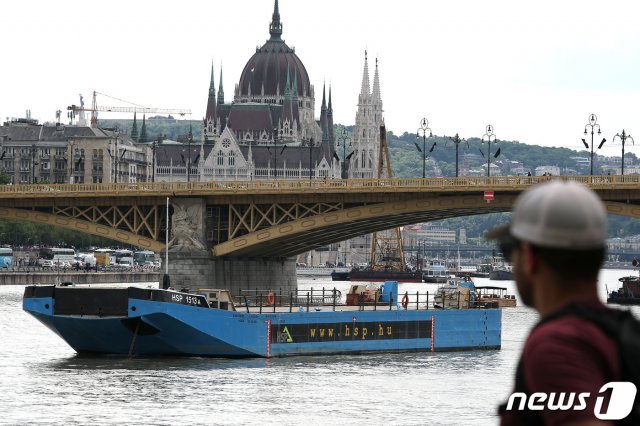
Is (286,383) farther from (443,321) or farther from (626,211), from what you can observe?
(626,211)

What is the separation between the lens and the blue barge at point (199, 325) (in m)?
59.2

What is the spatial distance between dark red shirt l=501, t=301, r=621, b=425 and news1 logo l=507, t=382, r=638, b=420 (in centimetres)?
2

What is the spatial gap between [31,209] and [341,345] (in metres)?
48.6

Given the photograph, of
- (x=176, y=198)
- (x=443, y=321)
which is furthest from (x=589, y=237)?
(x=176, y=198)

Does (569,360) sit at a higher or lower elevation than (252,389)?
higher

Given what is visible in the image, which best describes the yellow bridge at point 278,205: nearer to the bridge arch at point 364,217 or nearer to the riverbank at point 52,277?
the bridge arch at point 364,217

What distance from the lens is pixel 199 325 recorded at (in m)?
60.1

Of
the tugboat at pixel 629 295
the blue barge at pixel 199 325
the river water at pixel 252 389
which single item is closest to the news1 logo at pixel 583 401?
the river water at pixel 252 389

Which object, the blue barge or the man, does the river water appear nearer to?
the blue barge

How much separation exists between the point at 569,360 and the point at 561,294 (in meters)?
0.37

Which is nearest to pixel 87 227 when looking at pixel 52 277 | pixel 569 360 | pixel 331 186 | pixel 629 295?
pixel 331 186

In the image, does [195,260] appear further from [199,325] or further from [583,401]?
[583,401]

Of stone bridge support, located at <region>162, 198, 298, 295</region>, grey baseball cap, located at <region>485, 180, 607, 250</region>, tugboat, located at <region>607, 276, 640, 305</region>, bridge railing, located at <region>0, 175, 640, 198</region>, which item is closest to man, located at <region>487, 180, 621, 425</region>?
grey baseball cap, located at <region>485, 180, 607, 250</region>

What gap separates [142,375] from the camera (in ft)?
177
